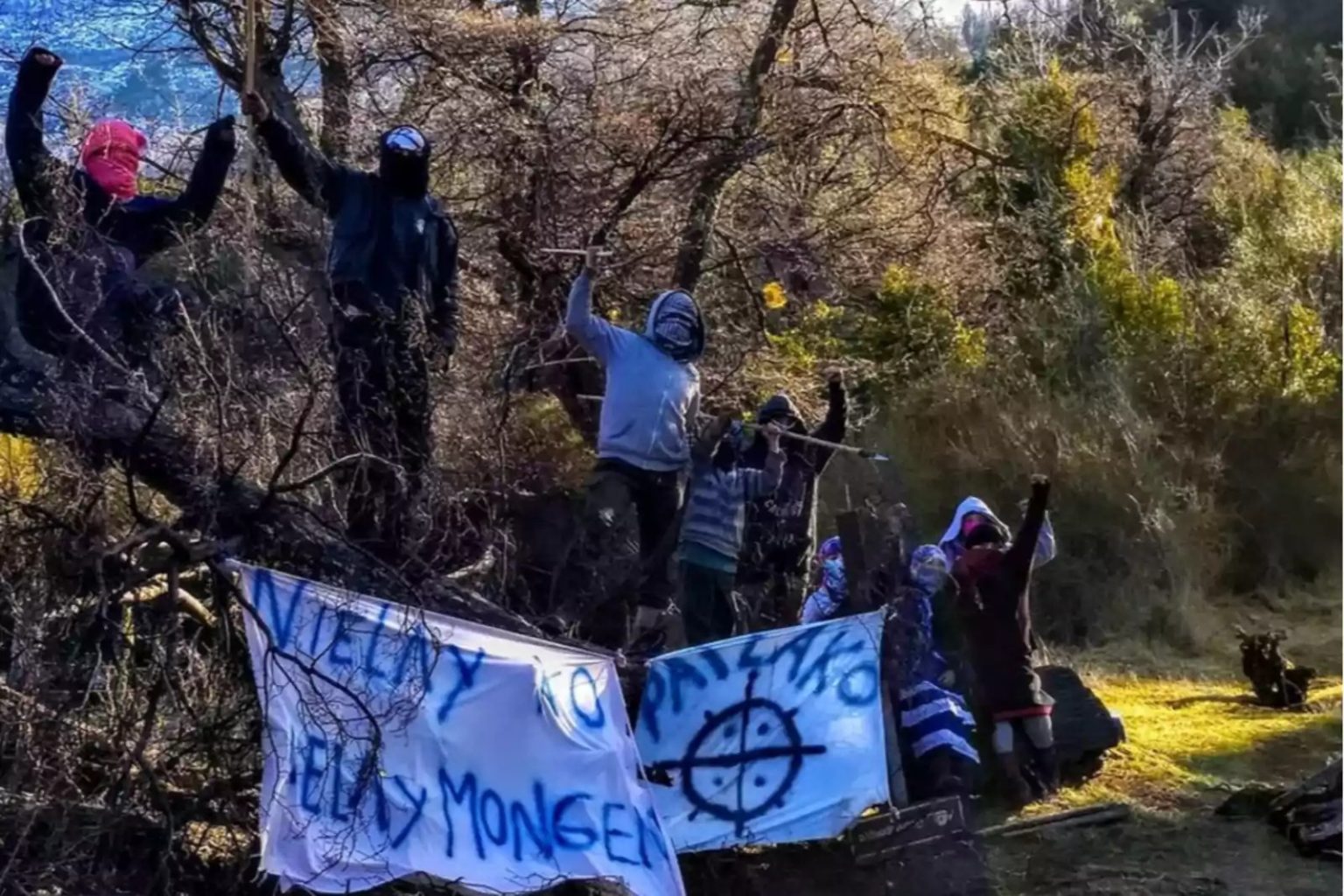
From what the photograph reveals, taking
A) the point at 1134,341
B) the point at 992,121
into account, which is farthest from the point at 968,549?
the point at 992,121

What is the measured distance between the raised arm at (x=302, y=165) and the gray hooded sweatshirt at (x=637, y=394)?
111 cm

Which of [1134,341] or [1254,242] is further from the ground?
[1254,242]

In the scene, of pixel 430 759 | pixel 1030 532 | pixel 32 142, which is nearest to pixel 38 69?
pixel 32 142

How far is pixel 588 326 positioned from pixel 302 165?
1357mm

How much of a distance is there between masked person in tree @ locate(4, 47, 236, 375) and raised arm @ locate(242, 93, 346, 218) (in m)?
0.15

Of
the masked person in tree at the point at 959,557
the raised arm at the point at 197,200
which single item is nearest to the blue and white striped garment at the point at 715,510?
the masked person in tree at the point at 959,557

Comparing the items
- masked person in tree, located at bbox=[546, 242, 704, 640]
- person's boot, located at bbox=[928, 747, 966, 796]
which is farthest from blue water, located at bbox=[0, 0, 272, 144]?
person's boot, located at bbox=[928, 747, 966, 796]

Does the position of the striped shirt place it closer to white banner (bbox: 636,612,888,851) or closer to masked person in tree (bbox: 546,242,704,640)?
masked person in tree (bbox: 546,242,704,640)

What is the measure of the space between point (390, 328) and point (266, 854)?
6.71 ft

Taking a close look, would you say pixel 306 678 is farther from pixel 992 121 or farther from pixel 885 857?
pixel 992 121

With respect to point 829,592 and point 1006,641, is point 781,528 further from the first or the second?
point 1006,641

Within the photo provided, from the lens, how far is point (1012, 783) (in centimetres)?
822

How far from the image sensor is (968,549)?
8367mm

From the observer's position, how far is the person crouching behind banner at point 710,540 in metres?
7.82
